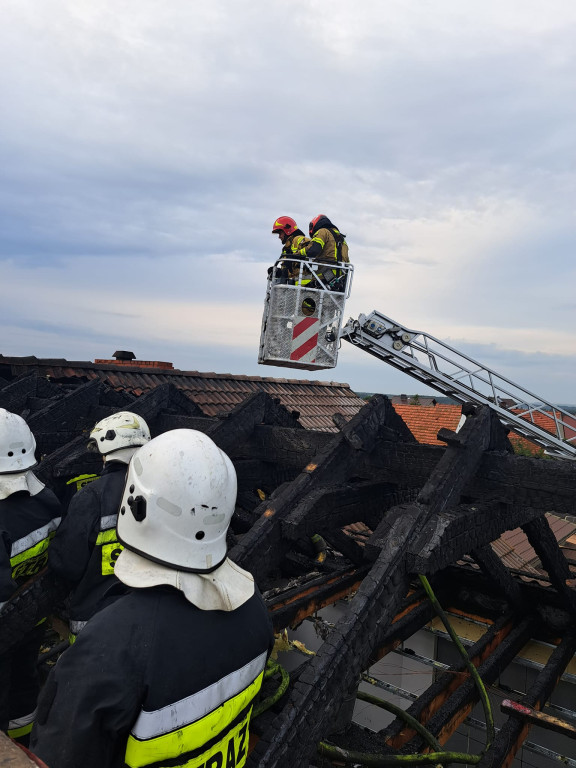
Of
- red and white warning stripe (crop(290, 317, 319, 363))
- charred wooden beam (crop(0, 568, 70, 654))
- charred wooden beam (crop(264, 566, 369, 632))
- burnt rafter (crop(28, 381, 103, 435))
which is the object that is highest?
red and white warning stripe (crop(290, 317, 319, 363))

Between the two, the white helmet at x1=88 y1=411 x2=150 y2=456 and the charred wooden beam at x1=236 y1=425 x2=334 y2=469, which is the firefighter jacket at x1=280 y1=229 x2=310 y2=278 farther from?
the white helmet at x1=88 y1=411 x2=150 y2=456

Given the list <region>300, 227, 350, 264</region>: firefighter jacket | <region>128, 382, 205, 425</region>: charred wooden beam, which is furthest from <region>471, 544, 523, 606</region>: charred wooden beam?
<region>300, 227, 350, 264</region>: firefighter jacket

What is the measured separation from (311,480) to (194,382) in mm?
5406

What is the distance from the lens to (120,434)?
3.14m

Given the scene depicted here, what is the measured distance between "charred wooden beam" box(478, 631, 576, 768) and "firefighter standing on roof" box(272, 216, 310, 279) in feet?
16.1

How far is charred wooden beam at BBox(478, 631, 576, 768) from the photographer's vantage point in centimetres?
254

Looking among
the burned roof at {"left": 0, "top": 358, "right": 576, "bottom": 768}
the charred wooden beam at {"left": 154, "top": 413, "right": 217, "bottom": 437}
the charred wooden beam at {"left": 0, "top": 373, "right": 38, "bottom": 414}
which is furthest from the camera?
the charred wooden beam at {"left": 0, "top": 373, "right": 38, "bottom": 414}

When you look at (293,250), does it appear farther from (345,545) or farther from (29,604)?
(29,604)

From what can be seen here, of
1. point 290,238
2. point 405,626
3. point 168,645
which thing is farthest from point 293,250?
point 168,645

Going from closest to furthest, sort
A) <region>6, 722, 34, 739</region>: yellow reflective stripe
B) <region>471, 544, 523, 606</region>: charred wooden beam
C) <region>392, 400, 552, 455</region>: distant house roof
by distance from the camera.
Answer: <region>6, 722, 34, 739</region>: yellow reflective stripe, <region>471, 544, 523, 606</region>: charred wooden beam, <region>392, 400, 552, 455</region>: distant house roof

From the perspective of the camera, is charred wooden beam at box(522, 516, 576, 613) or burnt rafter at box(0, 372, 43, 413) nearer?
charred wooden beam at box(522, 516, 576, 613)

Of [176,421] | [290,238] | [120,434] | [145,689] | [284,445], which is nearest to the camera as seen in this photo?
[145,689]

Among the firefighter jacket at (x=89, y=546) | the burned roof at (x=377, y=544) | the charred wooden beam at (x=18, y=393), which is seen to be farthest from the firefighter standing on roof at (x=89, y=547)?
the charred wooden beam at (x=18, y=393)

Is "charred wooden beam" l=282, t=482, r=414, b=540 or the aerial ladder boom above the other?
the aerial ladder boom
